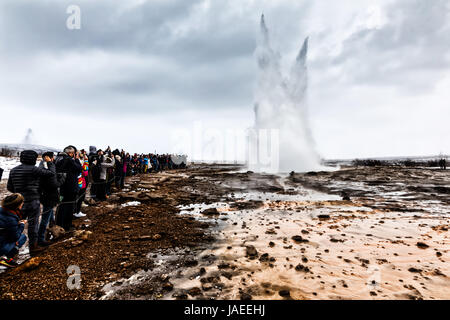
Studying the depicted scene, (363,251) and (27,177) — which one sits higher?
(27,177)

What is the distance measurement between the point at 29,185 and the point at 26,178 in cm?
17

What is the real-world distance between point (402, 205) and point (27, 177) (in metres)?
15.2

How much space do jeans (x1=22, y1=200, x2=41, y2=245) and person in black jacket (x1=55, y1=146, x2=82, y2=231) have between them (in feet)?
3.94

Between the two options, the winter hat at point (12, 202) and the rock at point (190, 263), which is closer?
the winter hat at point (12, 202)

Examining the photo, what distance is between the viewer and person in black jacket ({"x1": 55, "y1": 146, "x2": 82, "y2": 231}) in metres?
6.01

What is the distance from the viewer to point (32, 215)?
4.66 meters

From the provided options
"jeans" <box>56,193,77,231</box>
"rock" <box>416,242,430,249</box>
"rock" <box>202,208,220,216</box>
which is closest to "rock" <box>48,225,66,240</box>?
"jeans" <box>56,193,77,231</box>

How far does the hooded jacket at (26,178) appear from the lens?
4.53 metres

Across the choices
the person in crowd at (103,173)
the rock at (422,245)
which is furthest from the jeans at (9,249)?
the rock at (422,245)

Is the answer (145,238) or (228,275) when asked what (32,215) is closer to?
(145,238)

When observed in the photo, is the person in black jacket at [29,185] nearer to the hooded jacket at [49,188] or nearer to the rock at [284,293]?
the hooded jacket at [49,188]

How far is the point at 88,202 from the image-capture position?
368 inches
